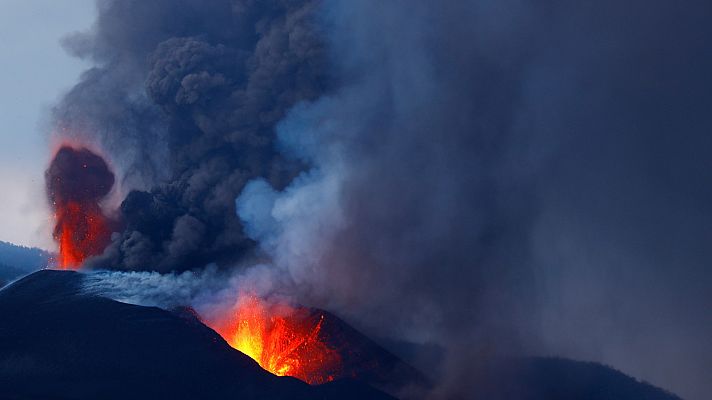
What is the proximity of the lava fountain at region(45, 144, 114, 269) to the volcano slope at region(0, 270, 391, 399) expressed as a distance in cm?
876

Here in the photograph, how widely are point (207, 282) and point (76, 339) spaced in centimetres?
800

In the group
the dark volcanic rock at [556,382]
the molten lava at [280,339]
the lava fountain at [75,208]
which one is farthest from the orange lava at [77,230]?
the dark volcanic rock at [556,382]

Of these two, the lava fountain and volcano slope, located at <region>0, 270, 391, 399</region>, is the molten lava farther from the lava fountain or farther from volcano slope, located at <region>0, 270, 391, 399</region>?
the lava fountain

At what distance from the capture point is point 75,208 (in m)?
50.7

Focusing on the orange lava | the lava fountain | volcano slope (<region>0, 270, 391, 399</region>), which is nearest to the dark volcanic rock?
volcano slope (<region>0, 270, 391, 399</region>)

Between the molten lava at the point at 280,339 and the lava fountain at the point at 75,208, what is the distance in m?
12.5

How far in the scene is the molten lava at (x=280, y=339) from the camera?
4138cm

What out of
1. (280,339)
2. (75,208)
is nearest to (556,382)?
(280,339)

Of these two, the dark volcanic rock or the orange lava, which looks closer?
the dark volcanic rock

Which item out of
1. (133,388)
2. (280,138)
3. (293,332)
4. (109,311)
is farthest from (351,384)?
(280,138)

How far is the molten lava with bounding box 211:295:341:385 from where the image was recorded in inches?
1629

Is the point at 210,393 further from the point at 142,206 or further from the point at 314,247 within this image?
the point at 142,206

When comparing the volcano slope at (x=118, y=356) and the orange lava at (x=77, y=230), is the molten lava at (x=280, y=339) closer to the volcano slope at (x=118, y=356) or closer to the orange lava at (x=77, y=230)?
the volcano slope at (x=118, y=356)

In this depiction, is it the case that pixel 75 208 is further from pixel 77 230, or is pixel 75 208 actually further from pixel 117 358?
pixel 117 358
